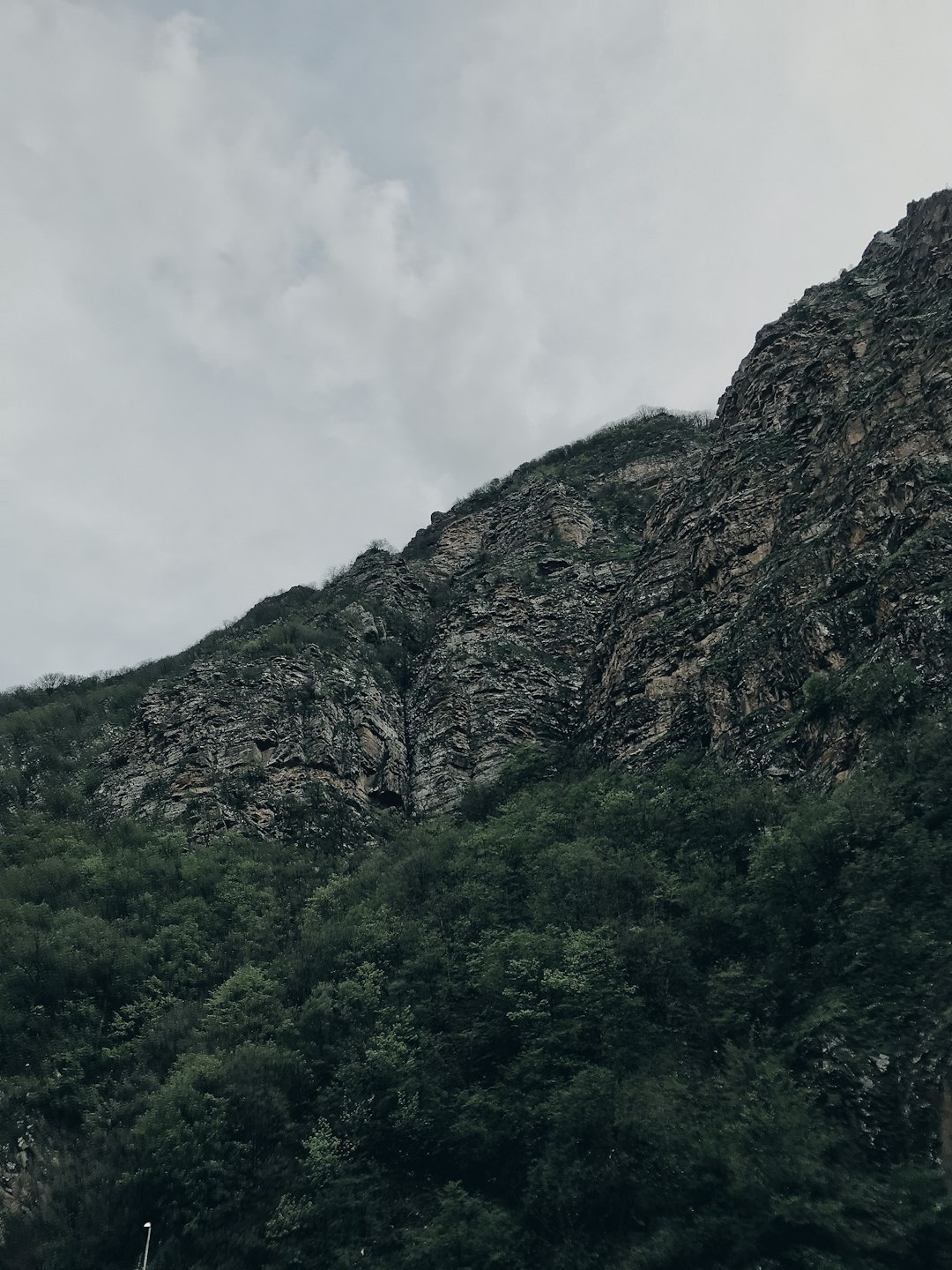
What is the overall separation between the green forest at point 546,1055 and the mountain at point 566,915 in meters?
0.10

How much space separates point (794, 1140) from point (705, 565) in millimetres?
29206

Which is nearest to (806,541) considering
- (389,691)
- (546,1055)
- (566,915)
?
(566,915)

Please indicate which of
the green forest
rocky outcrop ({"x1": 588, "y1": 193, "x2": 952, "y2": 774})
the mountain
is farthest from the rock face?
the green forest

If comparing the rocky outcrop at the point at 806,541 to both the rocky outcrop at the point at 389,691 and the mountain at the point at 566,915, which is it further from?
the rocky outcrop at the point at 389,691

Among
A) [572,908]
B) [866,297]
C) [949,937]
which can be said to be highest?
[866,297]

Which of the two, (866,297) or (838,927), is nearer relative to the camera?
(838,927)

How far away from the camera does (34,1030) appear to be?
2612cm

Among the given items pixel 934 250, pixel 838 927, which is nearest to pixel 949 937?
pixel 838 927

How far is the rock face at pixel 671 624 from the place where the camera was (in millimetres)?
29797

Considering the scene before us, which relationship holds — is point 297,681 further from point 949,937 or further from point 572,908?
point 949,937

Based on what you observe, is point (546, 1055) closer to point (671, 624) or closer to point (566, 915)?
point (566, 915)

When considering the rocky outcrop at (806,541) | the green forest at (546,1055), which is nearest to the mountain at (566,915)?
the green forest at (546,1055)

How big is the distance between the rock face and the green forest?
11.4 ft

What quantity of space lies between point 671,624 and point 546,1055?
24140mm
